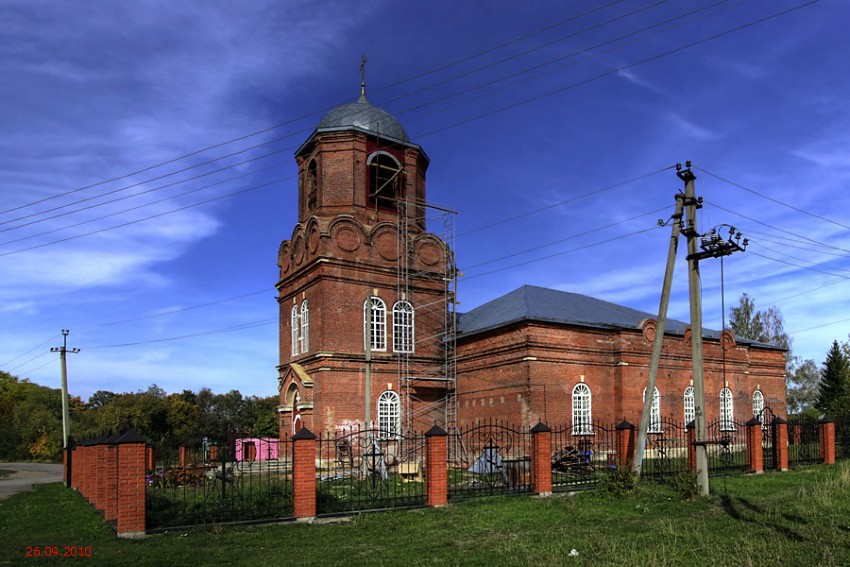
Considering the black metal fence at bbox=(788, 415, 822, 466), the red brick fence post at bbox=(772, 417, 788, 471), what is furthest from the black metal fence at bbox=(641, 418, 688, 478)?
the black metal fence at bbox=(788, 415, 822, 466)

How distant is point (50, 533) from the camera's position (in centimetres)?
1173

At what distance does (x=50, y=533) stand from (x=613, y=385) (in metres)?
19.5

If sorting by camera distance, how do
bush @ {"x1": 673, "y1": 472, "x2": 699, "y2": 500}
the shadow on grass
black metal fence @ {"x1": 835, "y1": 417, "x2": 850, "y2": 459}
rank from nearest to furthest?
the shadow on grass < bush @ {"x1": 673, "y1": 472, "x2": 699, "y2": 500} < black metal fence @ {"x1": 835, "y1": 417, "x2": 850, "y2": 459}

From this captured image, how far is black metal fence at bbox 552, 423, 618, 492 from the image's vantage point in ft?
52.5

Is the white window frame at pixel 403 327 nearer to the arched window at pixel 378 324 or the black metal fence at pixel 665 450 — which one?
the arched window at pixel 378 324

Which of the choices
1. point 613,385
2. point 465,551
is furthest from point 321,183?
point 465,551

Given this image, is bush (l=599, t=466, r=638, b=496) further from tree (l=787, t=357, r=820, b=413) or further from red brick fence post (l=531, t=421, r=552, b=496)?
tree (l=787, t=357, r=820, b=413)

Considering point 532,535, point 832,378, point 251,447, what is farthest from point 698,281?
point 832,378

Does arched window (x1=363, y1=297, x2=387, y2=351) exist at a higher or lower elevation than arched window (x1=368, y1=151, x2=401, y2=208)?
lower

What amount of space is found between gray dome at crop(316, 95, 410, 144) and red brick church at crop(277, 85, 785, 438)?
6cm

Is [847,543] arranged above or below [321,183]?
below

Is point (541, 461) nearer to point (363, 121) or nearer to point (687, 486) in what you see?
point (687, 486)

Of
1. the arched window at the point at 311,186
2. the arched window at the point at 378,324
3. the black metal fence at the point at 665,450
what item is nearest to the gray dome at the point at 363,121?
the arched window at the point at 311,186

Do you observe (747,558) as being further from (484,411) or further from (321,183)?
(321,183)
